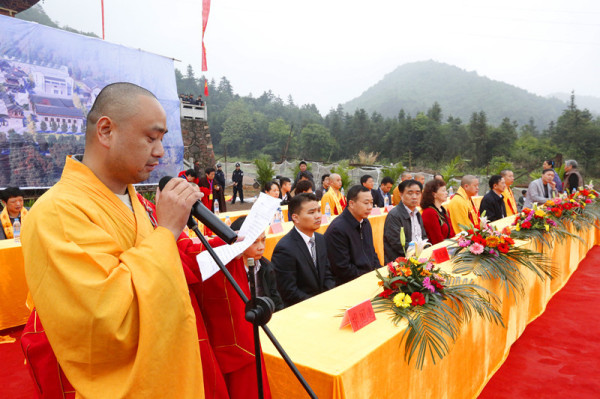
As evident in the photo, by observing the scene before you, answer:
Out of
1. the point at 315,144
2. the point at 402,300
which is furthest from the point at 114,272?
the point at 315,144

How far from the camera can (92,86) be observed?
9.72m

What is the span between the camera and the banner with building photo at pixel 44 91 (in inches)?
325

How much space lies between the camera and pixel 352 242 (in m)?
3.12

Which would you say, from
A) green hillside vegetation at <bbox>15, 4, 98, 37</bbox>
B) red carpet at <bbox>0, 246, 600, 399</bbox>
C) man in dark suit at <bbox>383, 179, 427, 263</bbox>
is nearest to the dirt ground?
man in dark suit at <bbox>383, 179, 427, 263</bbox>

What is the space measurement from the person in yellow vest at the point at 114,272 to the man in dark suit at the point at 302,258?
1.75m

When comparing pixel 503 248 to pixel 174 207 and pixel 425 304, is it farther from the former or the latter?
pixel 174 207

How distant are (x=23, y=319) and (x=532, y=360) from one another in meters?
4.16

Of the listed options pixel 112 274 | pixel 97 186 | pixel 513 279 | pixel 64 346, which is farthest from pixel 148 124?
pixel 513 279

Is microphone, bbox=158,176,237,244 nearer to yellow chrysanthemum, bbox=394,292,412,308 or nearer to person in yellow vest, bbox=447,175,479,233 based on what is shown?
yellow chrysanthemum, bbox=394,292,412,308

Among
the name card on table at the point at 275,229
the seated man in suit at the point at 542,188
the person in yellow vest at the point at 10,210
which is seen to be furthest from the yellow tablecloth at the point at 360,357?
the seated man in suit at the point at 542,188

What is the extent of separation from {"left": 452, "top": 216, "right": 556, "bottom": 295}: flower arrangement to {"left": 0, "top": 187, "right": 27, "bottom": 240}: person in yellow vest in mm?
4267

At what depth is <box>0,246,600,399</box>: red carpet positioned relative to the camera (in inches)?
95.2

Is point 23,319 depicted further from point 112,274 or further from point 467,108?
point 467,108

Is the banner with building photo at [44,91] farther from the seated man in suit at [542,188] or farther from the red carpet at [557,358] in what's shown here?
the red carpet at [557,358]
